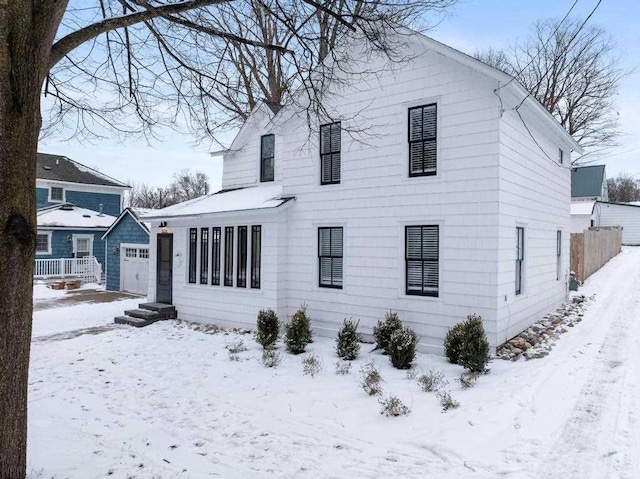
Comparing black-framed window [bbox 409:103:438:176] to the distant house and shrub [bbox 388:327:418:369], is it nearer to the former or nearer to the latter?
shrub [bbox 388:327:418:369]

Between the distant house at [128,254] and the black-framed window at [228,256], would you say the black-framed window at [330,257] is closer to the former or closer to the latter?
the black-framed window at [228,256]

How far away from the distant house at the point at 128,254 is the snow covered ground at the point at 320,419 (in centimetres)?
973

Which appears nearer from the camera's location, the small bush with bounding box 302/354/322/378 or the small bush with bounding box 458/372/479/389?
the small bush with bounding box 458/372/479/389

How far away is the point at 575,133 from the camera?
26.8 metres

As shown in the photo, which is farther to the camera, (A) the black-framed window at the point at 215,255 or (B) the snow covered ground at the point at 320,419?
(A) the black-framed window at the point at 215,255

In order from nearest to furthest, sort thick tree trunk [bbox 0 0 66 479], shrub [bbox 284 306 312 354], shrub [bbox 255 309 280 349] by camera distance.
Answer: thick tree trunk [bbox 0 0 66 479], shrub [bbox 284 306 312 354], shrub [bbox 255 309 280 349]

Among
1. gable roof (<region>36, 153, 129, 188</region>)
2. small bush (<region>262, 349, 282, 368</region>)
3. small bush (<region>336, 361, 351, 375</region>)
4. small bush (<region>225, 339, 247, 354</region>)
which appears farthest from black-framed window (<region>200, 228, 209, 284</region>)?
gable roof (<region>36, 153, 129, 188</region>)

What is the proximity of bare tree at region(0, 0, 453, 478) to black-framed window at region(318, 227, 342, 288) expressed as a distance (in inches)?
161

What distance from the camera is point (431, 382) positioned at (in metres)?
6.30

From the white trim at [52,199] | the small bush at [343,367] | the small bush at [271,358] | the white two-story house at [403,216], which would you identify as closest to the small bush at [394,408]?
the small bush at [343,367]

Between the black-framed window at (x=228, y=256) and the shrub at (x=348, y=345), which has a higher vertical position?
the black-framed window at (x=228, y=256)

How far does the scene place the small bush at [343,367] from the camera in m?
7.18

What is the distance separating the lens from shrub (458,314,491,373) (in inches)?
271

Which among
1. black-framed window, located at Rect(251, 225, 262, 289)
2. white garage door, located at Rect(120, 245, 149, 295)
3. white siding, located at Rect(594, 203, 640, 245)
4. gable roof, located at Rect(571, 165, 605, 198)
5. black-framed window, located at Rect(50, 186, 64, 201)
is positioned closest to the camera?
black-framed window, located at Rect(251, 225, 262, 289)
